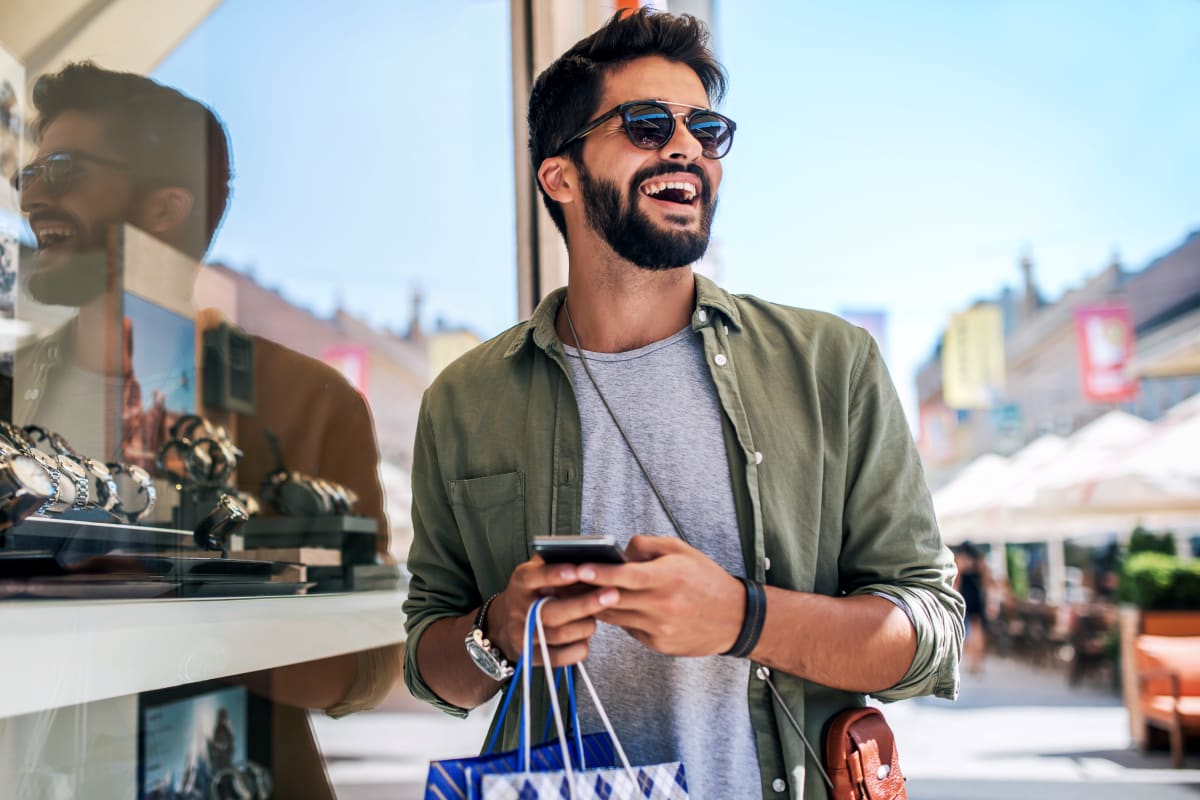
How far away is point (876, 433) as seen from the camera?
1.30 metres

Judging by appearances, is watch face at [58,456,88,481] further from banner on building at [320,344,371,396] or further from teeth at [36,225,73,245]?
banner on building at [320,344,371,396]

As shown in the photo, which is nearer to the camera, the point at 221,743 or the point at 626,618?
the point at 626,618

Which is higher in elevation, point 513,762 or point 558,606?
point 558,606

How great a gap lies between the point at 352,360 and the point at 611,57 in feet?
8.59

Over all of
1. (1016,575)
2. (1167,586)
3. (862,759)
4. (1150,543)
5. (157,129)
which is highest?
(157,129)

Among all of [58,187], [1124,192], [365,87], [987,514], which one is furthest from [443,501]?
[1124,192]

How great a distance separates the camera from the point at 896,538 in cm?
126

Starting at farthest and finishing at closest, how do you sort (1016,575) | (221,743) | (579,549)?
(1016,575) < (221,743) < (579,549)

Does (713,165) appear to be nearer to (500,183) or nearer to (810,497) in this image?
(810,497)

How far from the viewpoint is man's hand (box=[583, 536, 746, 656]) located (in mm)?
989

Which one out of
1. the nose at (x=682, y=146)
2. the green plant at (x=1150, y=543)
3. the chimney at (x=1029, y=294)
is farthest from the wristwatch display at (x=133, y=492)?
the chimney at (x=1029, y=294)

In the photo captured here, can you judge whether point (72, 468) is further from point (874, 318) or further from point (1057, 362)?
point (1057, 362)

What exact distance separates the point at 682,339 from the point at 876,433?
1.06ft

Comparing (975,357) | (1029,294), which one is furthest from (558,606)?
(1029,294)
